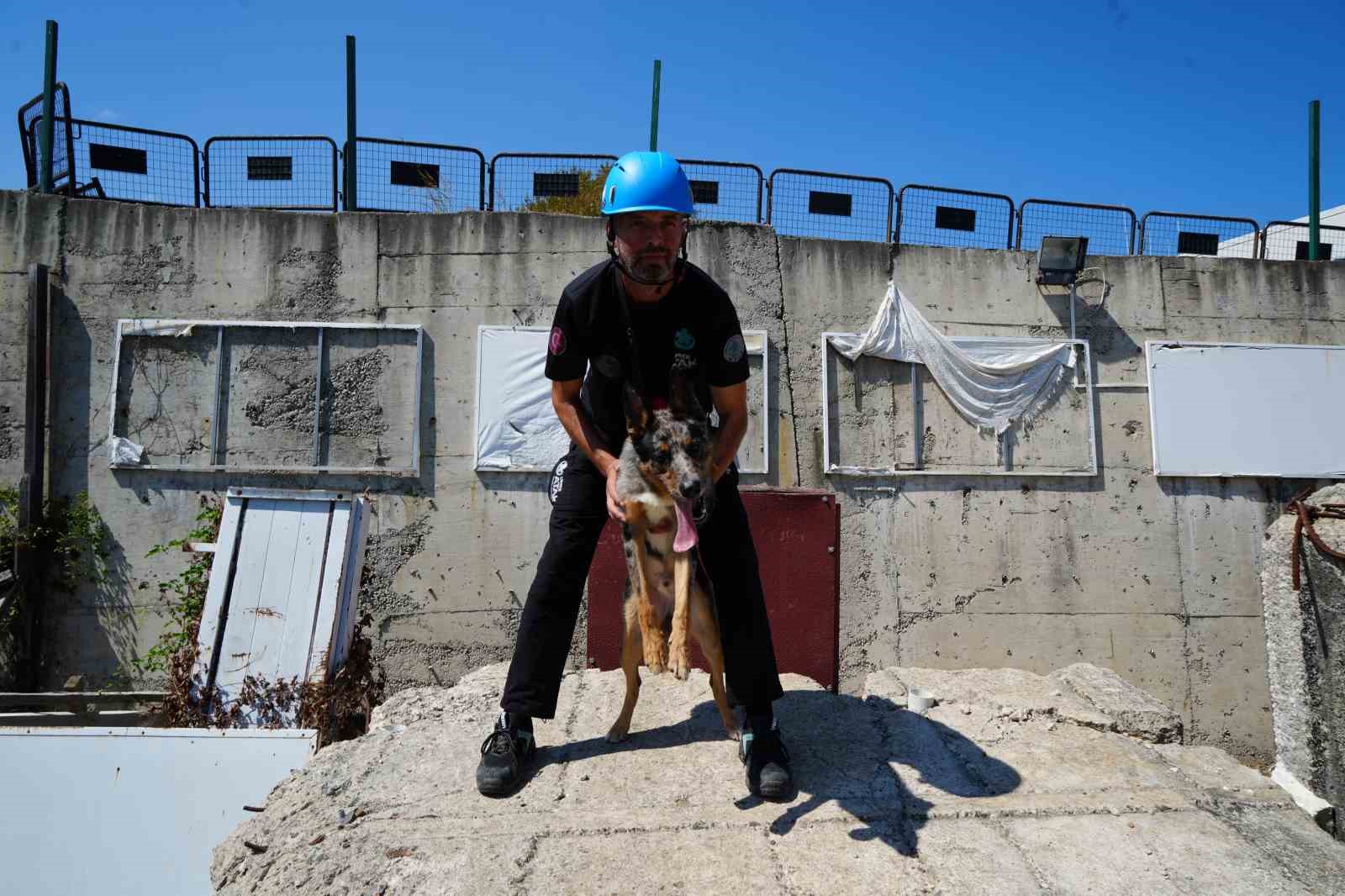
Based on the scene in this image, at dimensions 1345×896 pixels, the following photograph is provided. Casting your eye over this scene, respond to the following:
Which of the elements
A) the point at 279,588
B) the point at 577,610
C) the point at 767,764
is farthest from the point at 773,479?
the point at 767,764

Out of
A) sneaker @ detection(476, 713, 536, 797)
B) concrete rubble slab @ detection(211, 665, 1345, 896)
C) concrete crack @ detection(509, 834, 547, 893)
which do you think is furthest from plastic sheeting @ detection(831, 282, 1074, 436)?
concrete crack @ detection(509, 834, 547, 893)

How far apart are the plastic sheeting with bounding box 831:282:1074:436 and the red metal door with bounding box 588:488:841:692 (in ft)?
12.1

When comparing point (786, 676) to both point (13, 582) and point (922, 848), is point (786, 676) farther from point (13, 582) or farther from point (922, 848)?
point (13, 582)

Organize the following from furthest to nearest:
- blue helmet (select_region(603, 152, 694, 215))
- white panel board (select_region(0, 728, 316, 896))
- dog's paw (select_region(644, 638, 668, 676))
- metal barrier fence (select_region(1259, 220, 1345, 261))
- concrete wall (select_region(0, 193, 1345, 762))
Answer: metal barrier fence (select_region(1259, 220, 1345, 261)), concrete wall (select_region(0, 193, 1345, 762)), white panel board (select_region(0, 728, 316, 896)), dog's paw (select_region(644, 638, 668, 676)), blue helmet (select_region(603, 152, 694, 215))

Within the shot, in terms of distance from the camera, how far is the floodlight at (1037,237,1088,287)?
840 cm

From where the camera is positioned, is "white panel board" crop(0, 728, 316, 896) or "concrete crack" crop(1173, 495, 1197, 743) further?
"concrete crack" crop(1173, 495, 1197, 743)

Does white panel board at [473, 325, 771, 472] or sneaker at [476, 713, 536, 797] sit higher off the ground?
white panel board at [473, 325, 771, 472]

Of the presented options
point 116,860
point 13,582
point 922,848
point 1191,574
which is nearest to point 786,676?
point 922,848

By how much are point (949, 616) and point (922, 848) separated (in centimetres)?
566

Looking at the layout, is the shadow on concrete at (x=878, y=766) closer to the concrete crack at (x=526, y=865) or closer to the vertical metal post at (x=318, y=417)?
the concrete crack at (x=526, y=865)

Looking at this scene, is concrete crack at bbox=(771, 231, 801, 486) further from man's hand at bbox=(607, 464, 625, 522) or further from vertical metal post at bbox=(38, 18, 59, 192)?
vertical metal post at bbox=(38, 18, 59, 192)

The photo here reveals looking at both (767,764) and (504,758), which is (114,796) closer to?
(504,758)

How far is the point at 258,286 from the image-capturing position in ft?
25.7

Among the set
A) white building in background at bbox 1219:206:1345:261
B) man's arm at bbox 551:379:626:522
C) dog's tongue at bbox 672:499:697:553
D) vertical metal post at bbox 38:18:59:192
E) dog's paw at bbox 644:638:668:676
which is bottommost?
dog's paw at bbox 644:638:668:676
